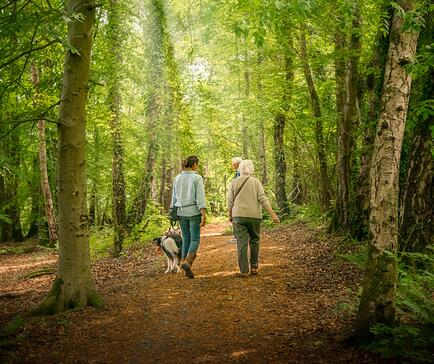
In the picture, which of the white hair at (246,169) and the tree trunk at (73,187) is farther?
the white hair at (246,169)

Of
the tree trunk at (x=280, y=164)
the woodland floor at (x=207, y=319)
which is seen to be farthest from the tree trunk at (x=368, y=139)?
the tree trunk at (x=280, y=164)

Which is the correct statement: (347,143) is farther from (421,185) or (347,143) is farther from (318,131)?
(421,185)

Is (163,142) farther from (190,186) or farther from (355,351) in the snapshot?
(355,351)

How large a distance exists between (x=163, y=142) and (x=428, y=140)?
437 inches

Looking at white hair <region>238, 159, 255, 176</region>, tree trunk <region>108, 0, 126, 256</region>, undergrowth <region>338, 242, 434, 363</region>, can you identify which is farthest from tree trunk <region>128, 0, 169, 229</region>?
undergrowth <region>338, 242, 434, 363</region>

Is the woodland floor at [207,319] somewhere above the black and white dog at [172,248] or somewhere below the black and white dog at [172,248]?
below

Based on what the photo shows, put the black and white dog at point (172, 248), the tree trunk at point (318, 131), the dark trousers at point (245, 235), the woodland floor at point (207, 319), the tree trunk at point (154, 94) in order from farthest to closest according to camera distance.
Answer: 1. the tree trunk at point (154, 94)
2. the tree trunk at point (318, 131)
3. the black and white dog at point (172, 248)
4. the dark trousers at point (245, 235)
5. the woodland floor at point (207, 319)

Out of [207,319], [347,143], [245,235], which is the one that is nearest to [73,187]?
[207,319]

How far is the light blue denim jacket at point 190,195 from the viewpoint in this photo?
854 centimetres

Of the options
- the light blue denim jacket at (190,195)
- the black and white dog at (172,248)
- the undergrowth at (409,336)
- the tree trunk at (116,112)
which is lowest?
the undergrowth at (409,336)

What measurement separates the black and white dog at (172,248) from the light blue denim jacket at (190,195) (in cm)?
88

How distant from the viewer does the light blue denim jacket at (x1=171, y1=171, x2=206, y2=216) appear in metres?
8.54

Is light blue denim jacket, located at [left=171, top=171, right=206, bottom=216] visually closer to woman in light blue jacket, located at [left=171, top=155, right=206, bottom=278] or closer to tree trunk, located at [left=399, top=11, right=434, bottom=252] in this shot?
woman in light blue jacket, located at [left=171, top=155, right=206, bottom=278]

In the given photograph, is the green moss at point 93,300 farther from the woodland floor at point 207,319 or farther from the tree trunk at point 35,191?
the tree trunk at point 35,191
